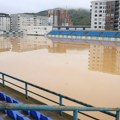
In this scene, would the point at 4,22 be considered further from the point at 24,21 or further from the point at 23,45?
the point at 23,45

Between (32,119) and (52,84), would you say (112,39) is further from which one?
(32,119)

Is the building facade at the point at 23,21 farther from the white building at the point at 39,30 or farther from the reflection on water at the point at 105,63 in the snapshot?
the reflection on water at the point at 105,63

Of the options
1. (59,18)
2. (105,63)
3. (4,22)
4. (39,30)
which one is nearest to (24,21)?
(4,22)

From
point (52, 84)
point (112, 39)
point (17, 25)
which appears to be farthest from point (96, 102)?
point (17, 25)

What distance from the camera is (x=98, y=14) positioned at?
8425 cm

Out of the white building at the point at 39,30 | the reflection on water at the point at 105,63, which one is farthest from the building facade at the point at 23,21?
the reflection on water at the point at 105,63

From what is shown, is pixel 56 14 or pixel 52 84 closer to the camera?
pixel 52 84

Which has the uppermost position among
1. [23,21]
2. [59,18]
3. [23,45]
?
[59,18]

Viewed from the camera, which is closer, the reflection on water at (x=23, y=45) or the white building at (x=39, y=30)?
the reflection on water at (x=23, y=45)

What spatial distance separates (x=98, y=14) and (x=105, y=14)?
10.4 feet

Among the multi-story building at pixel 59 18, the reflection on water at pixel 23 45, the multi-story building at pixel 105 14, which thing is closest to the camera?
the reflection on water at pixel 23 45

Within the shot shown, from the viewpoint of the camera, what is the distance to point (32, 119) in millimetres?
7043

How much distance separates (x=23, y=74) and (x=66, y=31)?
6400 centimetres

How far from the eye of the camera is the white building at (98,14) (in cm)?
8212
